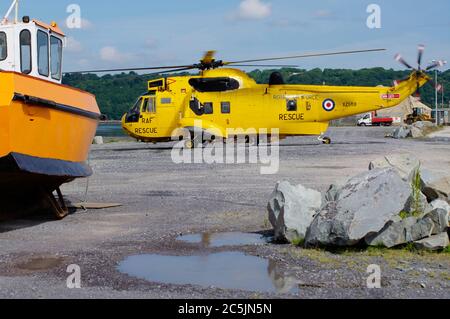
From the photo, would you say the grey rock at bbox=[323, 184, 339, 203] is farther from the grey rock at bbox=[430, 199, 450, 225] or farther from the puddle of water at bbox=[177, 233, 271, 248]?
the grey rock at bbox=[430, 199, 450, 225]

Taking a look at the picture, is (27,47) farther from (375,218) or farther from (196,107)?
(196,107)

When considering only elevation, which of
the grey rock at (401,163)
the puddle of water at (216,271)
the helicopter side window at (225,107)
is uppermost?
the helicopter side window at (225,107)

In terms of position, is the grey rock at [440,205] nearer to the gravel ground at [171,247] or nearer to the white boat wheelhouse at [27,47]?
the gravel ground at [171,247]

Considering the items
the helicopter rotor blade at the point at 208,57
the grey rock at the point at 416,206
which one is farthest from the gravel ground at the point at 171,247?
the helicopter rotor blade at the point at 208,57

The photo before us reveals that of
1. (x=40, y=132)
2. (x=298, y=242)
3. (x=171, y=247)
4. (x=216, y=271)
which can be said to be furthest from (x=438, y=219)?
(x=40, y=132)

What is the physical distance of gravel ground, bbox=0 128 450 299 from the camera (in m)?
5.68

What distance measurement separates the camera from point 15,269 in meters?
6.69

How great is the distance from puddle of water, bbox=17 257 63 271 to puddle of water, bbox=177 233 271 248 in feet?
5.77

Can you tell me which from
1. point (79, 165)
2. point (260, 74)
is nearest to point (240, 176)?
point (79, 165)

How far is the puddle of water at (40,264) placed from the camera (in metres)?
6.75

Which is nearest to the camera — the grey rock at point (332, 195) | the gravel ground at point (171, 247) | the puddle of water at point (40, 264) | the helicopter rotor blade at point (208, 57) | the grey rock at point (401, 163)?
the gravel ground at point (171, 247)

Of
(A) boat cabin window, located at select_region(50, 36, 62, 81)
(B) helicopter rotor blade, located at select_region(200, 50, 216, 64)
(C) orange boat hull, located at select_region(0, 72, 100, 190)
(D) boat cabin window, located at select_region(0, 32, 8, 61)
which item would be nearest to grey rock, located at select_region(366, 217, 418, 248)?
(C) orange boat hull, located at select_region(0, 72, 100, 190)
